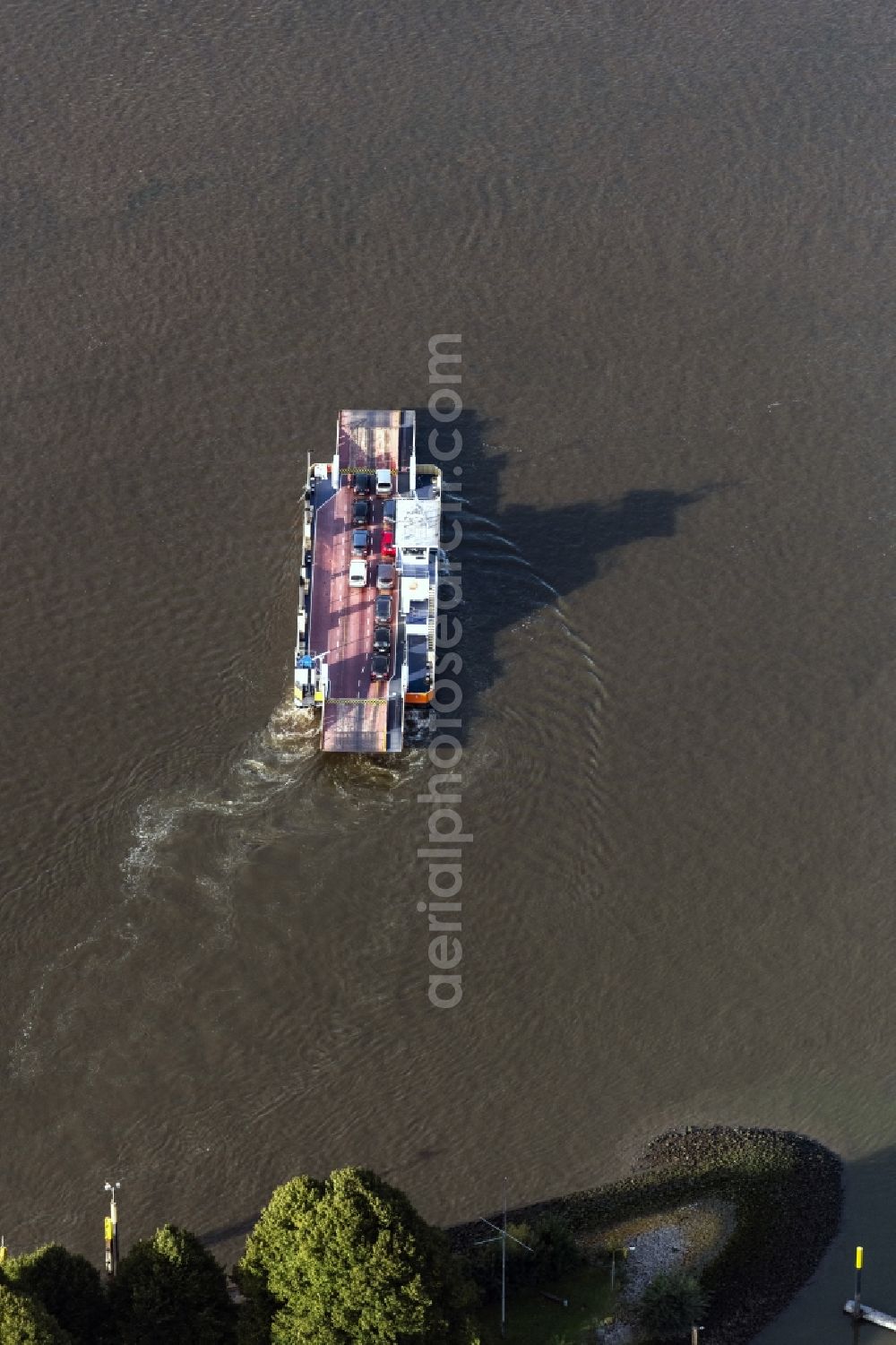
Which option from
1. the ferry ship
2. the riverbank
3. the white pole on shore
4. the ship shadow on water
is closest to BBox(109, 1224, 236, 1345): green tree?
the white pole on shore

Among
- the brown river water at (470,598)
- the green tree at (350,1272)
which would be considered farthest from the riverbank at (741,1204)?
the green tree at (350,1272)

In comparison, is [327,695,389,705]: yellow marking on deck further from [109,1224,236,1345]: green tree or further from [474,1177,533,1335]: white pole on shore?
[109,1224,236,1345]: green tree

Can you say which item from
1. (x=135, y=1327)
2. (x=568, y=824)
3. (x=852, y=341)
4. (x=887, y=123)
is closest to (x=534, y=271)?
(x=852, y=341)

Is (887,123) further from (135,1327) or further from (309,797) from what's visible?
(135,1327)

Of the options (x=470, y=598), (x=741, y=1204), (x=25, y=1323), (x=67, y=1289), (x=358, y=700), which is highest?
(x=470, y=598)

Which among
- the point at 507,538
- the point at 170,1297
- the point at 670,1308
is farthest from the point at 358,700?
the point at 670,1308

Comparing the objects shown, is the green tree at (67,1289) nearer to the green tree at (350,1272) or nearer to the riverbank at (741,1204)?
the green tree at (350,1272)

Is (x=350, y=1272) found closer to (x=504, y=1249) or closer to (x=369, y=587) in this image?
(x=504, y=1249)
